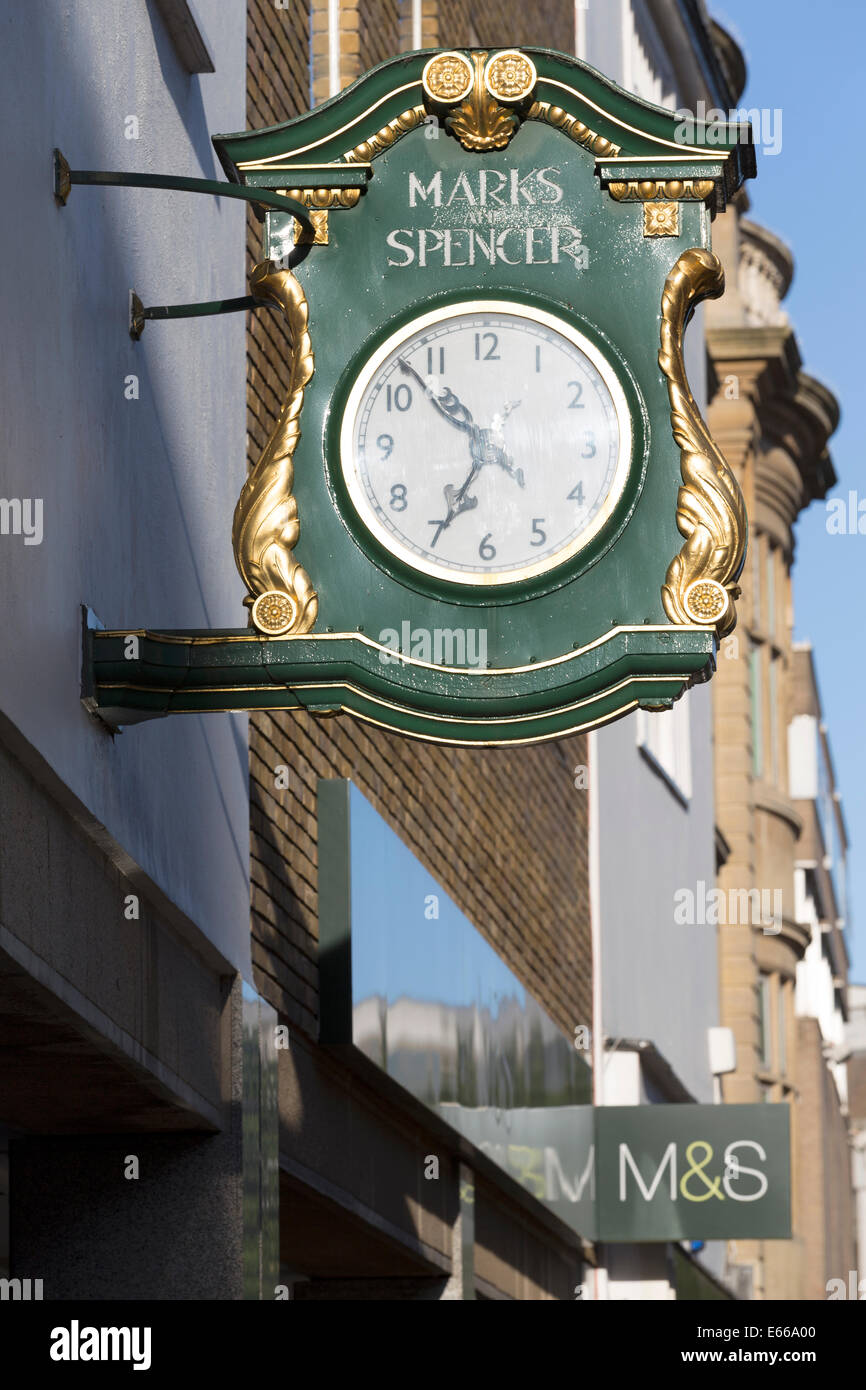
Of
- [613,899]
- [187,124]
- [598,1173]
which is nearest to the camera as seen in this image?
[187,124]

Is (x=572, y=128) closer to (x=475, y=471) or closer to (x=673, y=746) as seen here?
(x=475, y=471)

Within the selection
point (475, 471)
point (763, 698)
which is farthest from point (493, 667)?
point (763, 698)

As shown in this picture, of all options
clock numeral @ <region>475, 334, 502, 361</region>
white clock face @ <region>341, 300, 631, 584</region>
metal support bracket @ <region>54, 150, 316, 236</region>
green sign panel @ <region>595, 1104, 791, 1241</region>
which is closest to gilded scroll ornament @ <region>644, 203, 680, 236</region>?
white clock face @ <region>341, 300, 631, 584</region>

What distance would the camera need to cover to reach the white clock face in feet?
20.6

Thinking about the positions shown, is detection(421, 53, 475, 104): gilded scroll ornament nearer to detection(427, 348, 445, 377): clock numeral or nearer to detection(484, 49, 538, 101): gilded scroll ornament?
detection(484, 49, 538, 101): gilded scroll ornament

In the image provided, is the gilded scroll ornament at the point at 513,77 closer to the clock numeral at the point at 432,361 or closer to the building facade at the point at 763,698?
the clock numeral at the point at 432,361

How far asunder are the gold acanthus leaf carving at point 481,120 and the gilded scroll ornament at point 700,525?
0.67 m

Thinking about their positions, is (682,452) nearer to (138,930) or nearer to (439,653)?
(439,653)

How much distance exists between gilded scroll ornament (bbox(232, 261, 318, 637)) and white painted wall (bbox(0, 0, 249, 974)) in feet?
1.51

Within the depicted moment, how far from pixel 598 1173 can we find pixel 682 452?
10635mm

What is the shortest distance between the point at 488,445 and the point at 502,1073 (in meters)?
7.69

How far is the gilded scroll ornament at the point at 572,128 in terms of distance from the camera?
653cm

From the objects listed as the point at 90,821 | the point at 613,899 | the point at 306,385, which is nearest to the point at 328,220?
the point at 306,385
